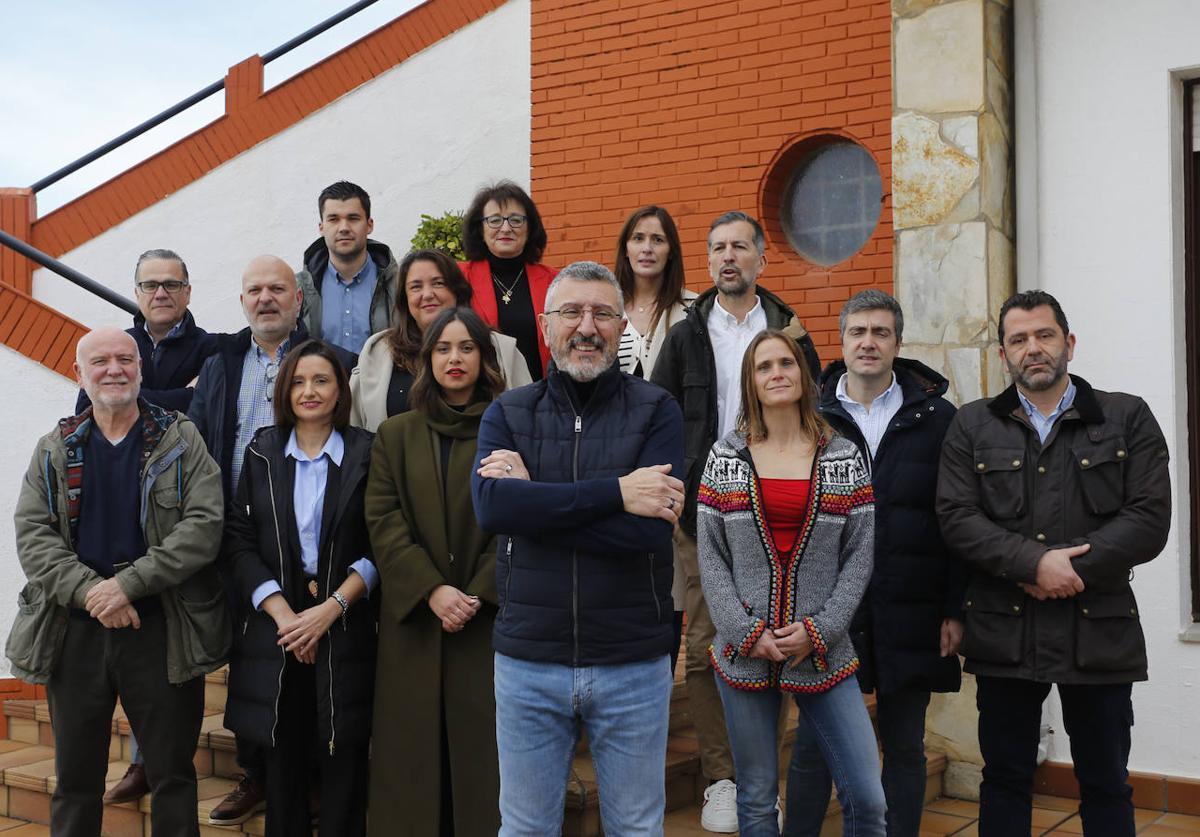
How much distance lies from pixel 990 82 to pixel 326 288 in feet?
9.42

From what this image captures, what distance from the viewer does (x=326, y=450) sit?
3865mm

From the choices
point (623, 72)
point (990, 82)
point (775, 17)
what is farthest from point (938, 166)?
point (623, 72)

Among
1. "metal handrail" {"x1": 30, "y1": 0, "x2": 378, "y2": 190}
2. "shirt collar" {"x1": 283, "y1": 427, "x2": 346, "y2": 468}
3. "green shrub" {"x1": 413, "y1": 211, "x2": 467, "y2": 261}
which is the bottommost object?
"shirt collar" {"x1": 283, "y1": 427, "x2": 346, "y2": 468}

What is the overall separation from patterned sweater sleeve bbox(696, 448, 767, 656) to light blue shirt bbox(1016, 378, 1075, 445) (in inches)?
39.8

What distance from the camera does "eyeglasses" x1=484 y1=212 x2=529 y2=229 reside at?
15.0 ft

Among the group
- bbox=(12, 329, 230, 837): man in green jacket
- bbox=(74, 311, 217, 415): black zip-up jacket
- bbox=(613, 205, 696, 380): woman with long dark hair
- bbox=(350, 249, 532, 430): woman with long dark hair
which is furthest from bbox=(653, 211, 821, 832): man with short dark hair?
bbox=(74, 311, 217, 415): black zip-up jacket

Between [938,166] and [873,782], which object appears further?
[938,166]

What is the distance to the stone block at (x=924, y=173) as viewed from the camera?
5074mm

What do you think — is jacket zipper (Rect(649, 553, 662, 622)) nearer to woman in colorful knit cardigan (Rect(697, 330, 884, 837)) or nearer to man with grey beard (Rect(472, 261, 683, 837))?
man with grey beard (Rect(472, 261, 683, 837))

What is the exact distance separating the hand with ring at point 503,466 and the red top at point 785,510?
70 centimetres

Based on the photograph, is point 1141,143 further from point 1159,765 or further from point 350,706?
point 350,706

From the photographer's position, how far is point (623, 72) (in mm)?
7711

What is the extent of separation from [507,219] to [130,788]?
2.54 meters

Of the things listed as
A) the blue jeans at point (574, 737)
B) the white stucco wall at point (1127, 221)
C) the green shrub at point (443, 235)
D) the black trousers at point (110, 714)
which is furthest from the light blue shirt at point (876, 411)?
the green shrub at point (443, 235)
